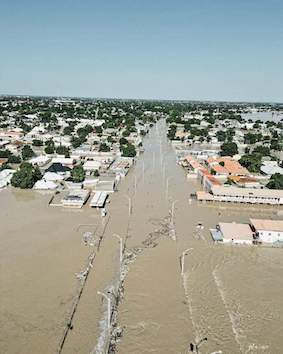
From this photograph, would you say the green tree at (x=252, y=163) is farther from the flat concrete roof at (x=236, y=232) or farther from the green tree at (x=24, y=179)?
the green tree at (x=24, y=179)

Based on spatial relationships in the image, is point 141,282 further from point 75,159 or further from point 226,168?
point 75,159

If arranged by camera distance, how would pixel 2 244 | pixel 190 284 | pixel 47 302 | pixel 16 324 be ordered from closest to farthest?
pixel 16 324 < pixel 47 302 < pixel 190 284 < pixel 2 244

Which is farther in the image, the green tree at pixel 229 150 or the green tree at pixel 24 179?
the green tree at pixel 229 150

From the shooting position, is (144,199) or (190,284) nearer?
(190,284)

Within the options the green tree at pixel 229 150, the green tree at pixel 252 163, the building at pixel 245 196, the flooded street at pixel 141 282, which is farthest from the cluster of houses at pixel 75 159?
the green tree at pixel 252 163

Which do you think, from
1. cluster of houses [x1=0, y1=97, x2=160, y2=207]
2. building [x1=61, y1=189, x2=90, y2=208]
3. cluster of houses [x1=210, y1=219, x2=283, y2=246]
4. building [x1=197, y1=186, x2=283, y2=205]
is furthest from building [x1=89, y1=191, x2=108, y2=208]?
cluster of houses [x1=210, y1=219, x2=283, y2=246]

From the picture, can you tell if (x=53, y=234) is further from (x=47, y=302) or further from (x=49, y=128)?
(x=49, y=128)

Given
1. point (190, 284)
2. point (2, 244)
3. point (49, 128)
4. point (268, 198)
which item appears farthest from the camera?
point (49, 128)

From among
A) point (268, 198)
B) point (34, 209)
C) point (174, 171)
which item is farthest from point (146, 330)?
point (174, 171)
